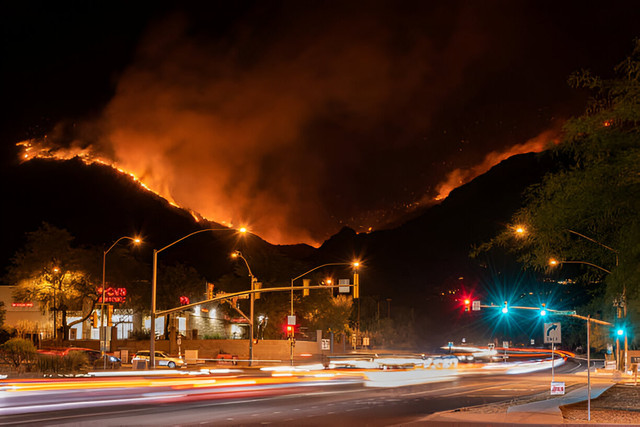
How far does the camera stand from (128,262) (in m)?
80.0

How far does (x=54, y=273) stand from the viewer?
7356cm

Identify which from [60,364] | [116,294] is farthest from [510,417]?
[116,294]

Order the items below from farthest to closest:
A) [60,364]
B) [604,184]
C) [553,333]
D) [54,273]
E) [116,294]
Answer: [116,294] < [54,273] < [60,364] < [553,333] < [604,184]

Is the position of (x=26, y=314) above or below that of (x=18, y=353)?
above

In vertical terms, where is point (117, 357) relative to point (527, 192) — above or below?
below

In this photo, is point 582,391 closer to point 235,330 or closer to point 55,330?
point 55,330

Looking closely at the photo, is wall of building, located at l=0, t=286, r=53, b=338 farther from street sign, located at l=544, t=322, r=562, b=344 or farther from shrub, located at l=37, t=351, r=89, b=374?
street sign, located at l=544, t=322, r=562, b=344

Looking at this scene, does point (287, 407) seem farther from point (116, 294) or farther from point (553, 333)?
point (116, 294)

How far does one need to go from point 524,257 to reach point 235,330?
7974 cm

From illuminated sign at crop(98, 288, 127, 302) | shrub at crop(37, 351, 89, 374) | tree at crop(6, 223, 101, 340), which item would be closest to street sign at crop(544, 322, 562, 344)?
shrub at crop(37, 351, 89, 374)

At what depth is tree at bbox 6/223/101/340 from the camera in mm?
73250

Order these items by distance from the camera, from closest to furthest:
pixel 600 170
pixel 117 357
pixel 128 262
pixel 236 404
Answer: pixel 600 170 → pixel 236 404 → pixel 117 357 → pixel 128 262

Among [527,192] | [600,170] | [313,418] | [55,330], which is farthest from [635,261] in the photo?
[55,330]

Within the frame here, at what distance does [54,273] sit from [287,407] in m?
54.8
